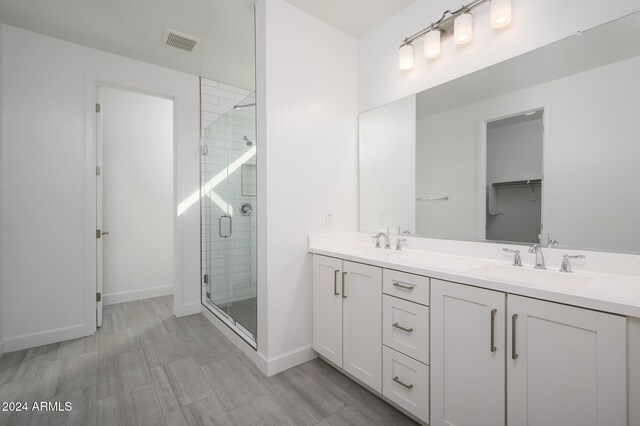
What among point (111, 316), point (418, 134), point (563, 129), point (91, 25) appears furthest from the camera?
point (111, 316)

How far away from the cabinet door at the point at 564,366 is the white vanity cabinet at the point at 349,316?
68cm

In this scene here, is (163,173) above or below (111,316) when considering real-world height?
above

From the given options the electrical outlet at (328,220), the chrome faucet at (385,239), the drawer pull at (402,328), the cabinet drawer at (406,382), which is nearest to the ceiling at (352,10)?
the electrical outlet at (328,220)

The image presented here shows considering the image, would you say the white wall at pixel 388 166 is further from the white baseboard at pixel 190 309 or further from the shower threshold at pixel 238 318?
the white baseboard at pixel 190 309

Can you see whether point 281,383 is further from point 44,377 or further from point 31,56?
point 31,56

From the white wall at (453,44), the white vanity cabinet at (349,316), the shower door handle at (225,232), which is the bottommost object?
the white vanity cabinet at (349,316)

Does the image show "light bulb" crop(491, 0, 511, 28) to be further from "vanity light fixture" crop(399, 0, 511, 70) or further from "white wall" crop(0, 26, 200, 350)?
"white wall" crop(0, 26, 200, 350)

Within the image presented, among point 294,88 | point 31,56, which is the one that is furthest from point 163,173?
point 294,88

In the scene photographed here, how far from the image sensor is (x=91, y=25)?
2.31 m

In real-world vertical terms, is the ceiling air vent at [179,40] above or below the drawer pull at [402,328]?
above

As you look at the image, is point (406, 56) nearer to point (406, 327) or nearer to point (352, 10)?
point (352, 10)

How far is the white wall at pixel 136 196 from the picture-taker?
138 inches

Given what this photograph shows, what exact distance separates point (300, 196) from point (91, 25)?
221cm

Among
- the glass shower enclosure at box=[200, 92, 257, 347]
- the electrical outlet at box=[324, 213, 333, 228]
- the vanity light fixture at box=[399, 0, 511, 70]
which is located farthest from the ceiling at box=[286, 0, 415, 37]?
the electrical outlet at box=[324, 213, 333, 228]
